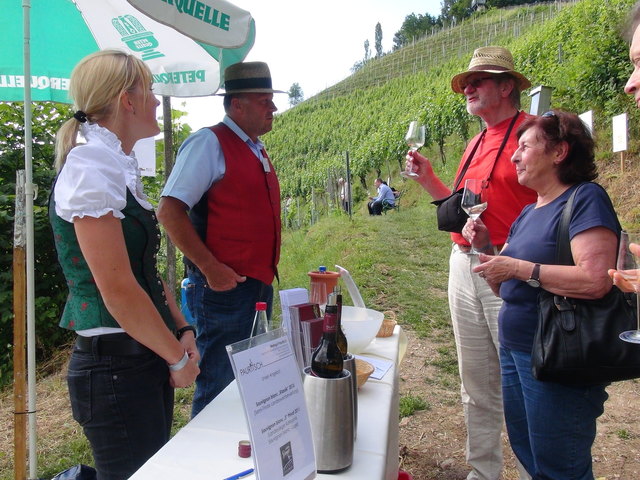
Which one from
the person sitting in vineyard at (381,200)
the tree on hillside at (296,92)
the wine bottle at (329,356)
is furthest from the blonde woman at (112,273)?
the tree on hillside at (296,92)

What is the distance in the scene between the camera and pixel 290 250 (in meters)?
11.2

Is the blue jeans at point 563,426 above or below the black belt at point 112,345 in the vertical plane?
below

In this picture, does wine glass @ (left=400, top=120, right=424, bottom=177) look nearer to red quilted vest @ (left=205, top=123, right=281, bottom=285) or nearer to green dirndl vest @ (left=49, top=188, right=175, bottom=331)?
red quilted vest @ (left=205, top=123, right=281, bottom=285)

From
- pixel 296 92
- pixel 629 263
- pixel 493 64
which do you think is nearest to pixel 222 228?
pixel 493 64

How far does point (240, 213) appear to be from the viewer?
8.11 feet

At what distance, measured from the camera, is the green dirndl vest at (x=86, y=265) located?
143cm

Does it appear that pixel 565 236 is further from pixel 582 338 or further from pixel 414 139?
pixel 414 139

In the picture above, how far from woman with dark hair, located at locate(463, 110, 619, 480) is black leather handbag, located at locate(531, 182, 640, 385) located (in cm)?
4

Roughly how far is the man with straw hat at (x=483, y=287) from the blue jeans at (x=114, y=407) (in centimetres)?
159

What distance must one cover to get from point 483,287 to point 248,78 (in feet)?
5.31

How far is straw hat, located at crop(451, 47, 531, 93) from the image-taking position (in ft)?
8.12

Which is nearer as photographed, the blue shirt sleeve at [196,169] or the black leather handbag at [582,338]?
the black leather handbag at [582,338]

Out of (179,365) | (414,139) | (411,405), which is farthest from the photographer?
(411,405)

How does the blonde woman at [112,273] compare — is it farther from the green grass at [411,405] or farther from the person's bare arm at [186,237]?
the green grass at [411,405]
